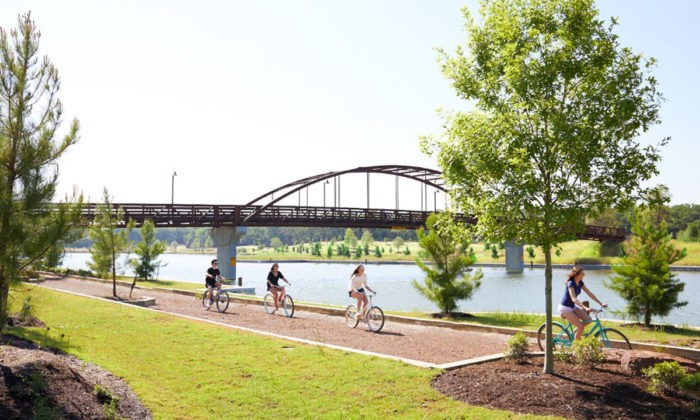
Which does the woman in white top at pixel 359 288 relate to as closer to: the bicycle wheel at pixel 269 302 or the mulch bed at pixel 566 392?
the bicycle wheel at pixel 269 302

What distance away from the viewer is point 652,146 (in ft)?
28.4

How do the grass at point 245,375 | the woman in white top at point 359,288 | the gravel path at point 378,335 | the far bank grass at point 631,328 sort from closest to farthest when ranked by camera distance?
1. the grass at point 245,375
2. the gravel path at point 378,335
3. the far bank grass at point 631,328
4. the woman in white top at point 359,288

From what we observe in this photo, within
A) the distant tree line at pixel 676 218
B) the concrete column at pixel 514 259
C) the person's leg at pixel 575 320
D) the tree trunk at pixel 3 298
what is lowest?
the concrete column at pixel 514 259

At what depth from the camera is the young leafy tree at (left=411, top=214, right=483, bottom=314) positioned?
743 inches

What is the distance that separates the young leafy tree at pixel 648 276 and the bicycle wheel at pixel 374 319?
7.26 m

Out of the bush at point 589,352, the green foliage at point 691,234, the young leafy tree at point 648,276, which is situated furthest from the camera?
the green foliage at point 691,234

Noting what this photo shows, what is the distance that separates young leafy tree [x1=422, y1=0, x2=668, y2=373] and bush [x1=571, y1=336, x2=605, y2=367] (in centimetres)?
62

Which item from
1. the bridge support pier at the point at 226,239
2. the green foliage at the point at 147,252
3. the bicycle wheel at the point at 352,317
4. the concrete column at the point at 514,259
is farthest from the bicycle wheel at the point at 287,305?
the concrete column at the point at 514,259

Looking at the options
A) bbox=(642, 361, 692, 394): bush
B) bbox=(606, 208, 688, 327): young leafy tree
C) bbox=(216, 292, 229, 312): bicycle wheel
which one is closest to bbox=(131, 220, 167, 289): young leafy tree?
bbox=(216, 292, 229, 312): bicycle wheel

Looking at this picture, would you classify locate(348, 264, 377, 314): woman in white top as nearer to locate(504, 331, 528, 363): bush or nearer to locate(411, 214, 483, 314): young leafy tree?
locate(411, 214, 483, 314): young leafy tree

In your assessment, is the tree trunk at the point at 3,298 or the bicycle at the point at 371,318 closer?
the tree trunk at the point at 3,298

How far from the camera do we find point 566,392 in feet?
25.5

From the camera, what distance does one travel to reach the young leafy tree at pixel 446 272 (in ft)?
61.9

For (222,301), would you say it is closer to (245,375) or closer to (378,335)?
(378,335)
